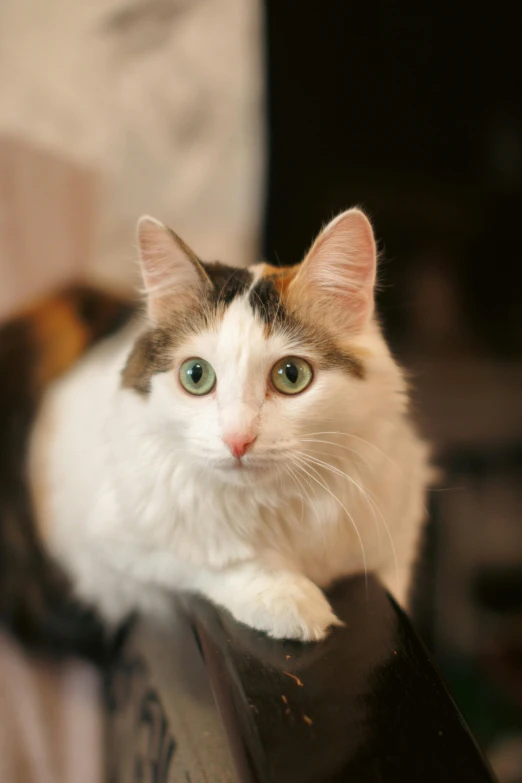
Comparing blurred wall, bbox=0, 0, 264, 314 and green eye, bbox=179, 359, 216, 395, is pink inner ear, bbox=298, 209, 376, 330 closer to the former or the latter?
green eye, bbox=179, 359, 216, 395

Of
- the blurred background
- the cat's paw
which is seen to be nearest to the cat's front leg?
the cat's paw

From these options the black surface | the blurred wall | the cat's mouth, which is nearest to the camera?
the black surface

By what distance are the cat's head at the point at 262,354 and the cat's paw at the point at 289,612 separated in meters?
0.13

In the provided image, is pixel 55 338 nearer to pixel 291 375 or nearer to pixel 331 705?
pixel 291 375

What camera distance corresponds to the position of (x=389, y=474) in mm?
748

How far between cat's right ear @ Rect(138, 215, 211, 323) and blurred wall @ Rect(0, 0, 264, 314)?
0.46m

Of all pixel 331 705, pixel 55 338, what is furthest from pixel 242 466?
pixel 55 338

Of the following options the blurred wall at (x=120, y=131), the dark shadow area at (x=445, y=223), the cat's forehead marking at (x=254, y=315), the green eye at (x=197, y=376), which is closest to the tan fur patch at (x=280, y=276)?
the cat's forehead marking at (x=254, y=315)

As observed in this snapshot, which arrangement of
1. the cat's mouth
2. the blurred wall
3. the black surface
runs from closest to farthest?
the black surface, the cat's mouth, the blurred wall

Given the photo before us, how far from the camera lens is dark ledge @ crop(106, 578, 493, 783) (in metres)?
0.47

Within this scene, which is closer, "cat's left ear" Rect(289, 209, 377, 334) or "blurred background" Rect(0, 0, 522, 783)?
"cat's left ear" Rect(289, 209, 377, 334)

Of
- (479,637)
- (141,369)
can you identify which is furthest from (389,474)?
(479,637)

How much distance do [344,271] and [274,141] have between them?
1.85ft

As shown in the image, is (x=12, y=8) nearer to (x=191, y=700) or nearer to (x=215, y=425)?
(x=215, y=425)
